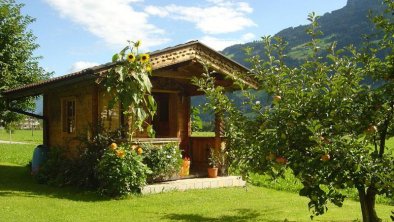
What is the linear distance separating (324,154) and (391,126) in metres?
1.22

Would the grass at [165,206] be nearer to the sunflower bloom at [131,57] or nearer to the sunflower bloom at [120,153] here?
the sunflower bloom at [120,153]

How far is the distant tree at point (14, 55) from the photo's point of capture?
16.1 metres

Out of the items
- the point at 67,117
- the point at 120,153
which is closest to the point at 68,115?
the point at 67,117

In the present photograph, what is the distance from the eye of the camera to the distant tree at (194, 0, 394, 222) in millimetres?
4195

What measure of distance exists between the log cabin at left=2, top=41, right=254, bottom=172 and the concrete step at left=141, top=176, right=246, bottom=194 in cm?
110

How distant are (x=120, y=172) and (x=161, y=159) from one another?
4.67 ft

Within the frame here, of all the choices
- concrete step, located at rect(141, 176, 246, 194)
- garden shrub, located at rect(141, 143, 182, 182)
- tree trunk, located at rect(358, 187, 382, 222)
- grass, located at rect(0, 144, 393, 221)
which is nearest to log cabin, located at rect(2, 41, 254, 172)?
garden shrub, located at rect(141, 143, 182, 182)

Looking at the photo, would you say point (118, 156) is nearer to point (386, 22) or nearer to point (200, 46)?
point (200, 46)

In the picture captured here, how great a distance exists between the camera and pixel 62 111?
13.8 metres

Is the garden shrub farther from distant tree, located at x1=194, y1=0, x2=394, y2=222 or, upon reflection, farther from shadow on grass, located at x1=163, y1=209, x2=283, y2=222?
distant tree, located at x1=194, y1=0, x2=394, y2=222

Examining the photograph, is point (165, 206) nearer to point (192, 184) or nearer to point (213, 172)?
point (192, 184)

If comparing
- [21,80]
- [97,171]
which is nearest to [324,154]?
[97,171]

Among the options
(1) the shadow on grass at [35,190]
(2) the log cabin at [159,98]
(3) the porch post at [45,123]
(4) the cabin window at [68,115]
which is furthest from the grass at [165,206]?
(3) the porch post at [45,123]

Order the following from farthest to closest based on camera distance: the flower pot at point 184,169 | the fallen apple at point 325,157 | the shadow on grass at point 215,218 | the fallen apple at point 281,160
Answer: the flower pot at point 184,169
the shadow on grass at point 215,218
the fallen apple at point 281,160
the fallen apple at point 325,157
